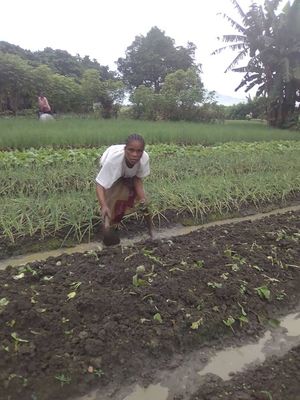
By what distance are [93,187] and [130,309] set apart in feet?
9.19

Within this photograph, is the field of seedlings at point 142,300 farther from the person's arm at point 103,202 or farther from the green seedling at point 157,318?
the person's arm at point 103,202

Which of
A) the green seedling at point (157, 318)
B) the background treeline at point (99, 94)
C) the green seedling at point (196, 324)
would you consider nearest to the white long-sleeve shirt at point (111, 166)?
the green seedling at point (157, 318)

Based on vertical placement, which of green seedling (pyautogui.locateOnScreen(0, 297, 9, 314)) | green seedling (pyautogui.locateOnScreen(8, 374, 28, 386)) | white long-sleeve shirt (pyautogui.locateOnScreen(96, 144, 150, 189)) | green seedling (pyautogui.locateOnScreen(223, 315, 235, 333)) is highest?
white long-sleeve shirt (pyautogui.locateOnScreen(96, 144, 150, 189))

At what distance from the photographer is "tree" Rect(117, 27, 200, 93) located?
91.9 feet

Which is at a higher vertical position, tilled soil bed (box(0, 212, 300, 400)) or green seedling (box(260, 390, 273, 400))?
tilled soil bed (box(0, 212, 300, 400))

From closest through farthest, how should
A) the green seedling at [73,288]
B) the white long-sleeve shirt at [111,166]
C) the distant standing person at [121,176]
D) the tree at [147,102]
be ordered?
1. the green seedling at [73,288]
2. the distant standing person at [121,176]
3. the white long-sleeve shirt at [111,166]
4. the tree at [147,102]

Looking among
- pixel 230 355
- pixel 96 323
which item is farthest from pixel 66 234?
pixel 230 355

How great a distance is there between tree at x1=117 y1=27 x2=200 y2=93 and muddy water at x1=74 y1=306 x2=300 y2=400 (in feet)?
88.9

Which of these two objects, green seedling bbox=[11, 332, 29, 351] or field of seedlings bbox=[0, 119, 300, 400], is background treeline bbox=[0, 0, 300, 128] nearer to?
field of seedlings bbox=[0, 119, 300, 400]

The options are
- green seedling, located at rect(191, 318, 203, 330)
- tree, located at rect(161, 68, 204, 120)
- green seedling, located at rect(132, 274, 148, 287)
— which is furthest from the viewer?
tree, located at rect(161, 68, 204, 120)

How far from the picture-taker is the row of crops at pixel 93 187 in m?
3.76

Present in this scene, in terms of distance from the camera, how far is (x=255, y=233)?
3.55 m

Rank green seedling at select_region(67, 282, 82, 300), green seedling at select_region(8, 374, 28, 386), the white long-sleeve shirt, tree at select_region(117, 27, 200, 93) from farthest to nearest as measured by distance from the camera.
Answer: tree at select_region(117, 27, 200, 93)
the white long-sleeve shirt
green seedling at select_region(67, 282, 82, 300)
green seedling at select_region(8, 374, 28, 386)

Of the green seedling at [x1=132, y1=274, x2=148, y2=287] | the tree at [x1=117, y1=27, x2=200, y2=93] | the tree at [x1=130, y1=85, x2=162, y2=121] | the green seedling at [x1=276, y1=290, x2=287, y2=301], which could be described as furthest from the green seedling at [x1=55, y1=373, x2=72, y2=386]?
the tree at [x1=117, y1=27, x2=200, y2=93]
